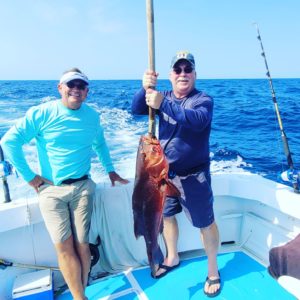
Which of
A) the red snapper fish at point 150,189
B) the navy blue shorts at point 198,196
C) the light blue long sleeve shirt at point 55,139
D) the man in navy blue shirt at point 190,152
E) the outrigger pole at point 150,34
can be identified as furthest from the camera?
the navy blue shorts at point 198,196

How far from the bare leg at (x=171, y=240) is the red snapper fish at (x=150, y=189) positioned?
2.04 ft

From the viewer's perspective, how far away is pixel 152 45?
1.98 m

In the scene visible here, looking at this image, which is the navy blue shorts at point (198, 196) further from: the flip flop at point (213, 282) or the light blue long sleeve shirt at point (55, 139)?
the light blue long sleeve shirt at point (55, 139)

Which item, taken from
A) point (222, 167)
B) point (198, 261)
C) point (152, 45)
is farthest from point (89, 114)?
point (222, 167)

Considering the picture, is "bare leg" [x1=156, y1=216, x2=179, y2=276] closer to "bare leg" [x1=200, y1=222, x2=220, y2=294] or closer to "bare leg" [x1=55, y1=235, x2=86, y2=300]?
"bare leg" [x1=200, y1=222, x2=220, y2=294]

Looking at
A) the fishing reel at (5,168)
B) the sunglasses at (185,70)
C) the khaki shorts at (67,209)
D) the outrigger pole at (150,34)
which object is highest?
the outrigger pole at (150,34)

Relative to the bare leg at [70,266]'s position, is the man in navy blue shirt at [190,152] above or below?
above

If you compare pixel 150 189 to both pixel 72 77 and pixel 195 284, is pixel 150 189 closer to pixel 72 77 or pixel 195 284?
pixel 72 77

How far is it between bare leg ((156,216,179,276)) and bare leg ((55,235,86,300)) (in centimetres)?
80

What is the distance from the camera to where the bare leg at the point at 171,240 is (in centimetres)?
317

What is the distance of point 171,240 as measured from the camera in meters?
3.23

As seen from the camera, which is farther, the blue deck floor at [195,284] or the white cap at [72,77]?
the blue deck floor at [195,284]

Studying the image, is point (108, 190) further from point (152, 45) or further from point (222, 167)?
point (222, 167)

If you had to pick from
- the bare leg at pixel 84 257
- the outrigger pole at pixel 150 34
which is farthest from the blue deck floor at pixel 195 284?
the outrigger pole at pixel 150 34
